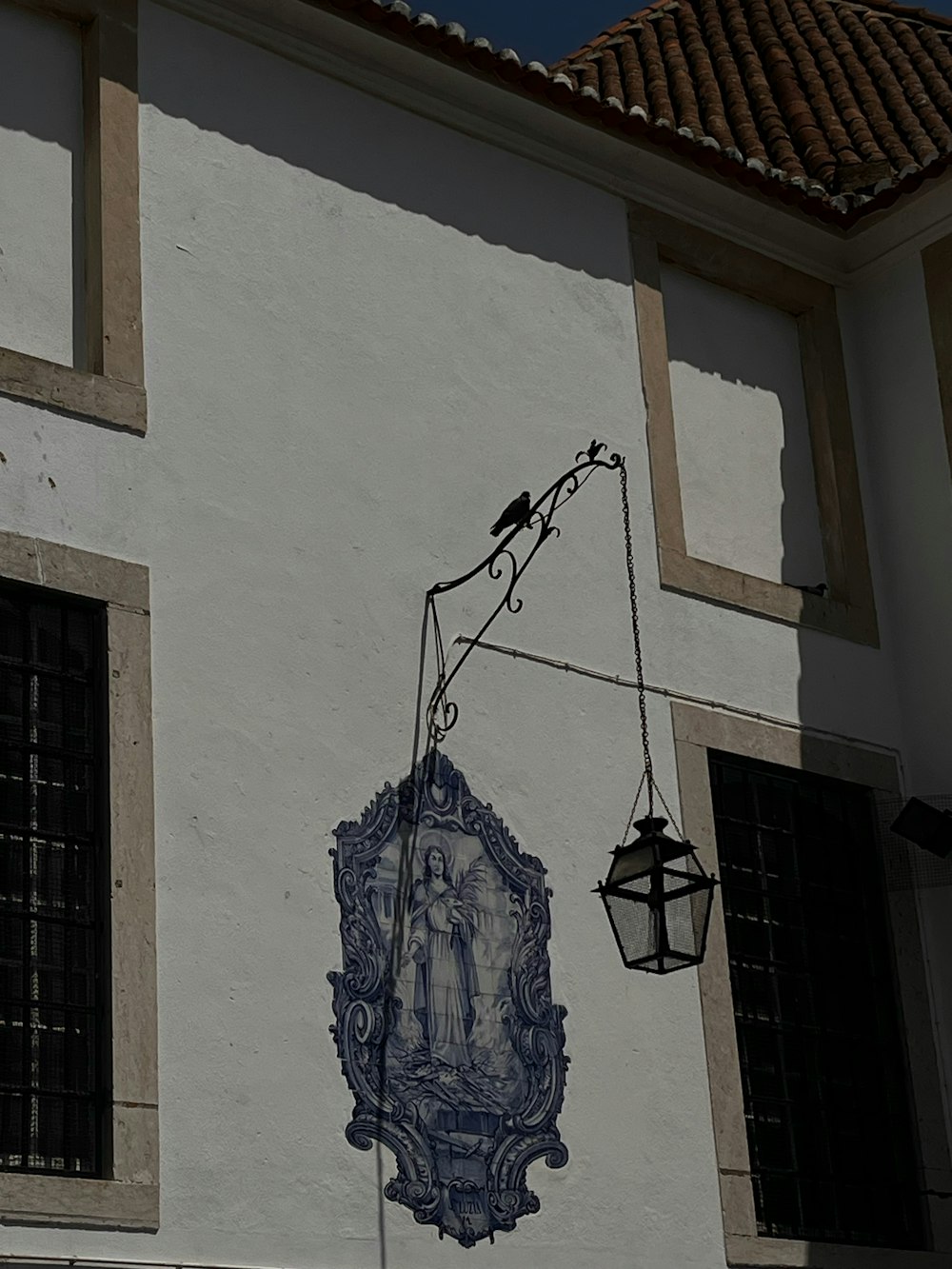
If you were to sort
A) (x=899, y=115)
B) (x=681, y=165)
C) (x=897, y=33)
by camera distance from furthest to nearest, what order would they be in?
(x=897, y=33)
(x=899, y=115)
(x=681, y=165)

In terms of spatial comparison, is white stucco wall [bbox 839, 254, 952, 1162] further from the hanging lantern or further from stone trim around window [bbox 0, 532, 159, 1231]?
stone trim around window [bbox 0, 532, 159, 1231]

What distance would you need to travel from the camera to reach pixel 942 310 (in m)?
11.1

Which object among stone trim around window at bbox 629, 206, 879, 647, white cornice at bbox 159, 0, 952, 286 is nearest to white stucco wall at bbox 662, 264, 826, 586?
stone trim around window at bbox 629, 206, 879, 647

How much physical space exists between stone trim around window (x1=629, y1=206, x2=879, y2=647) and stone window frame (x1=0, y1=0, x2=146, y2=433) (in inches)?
103

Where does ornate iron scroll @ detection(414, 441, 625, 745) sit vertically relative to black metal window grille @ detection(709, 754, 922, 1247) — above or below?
above

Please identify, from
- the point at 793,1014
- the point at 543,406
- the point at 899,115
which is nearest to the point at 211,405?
the point at 543,406

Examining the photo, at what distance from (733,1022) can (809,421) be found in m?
3.22

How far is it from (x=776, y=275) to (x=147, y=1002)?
533 centimetres

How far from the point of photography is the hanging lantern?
8164 mm

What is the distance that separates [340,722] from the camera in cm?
857

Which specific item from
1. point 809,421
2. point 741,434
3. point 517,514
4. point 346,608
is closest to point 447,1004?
point 346,608

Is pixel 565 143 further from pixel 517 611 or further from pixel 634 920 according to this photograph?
pixel 634 920

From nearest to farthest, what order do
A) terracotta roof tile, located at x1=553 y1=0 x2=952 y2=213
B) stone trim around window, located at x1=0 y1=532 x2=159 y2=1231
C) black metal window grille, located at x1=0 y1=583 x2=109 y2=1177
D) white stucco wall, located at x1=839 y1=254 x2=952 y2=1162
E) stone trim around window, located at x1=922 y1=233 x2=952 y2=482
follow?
stone trim around window, located at x1=0 y1=532 x2=159 y2=1231 → black metal window grille, located at x1=0 y1=583 x2=109 y2=1177 → white stucco wall, located at x1=839 y1=254 x2=952 y2=1162 → stone trim around window, located at x1=922 y1=233 x2=952 y2=482 → terracotta roof tile, located at x1=553 y1=0 x2=952 y2=213

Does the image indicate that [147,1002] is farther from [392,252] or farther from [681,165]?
[681,165]
